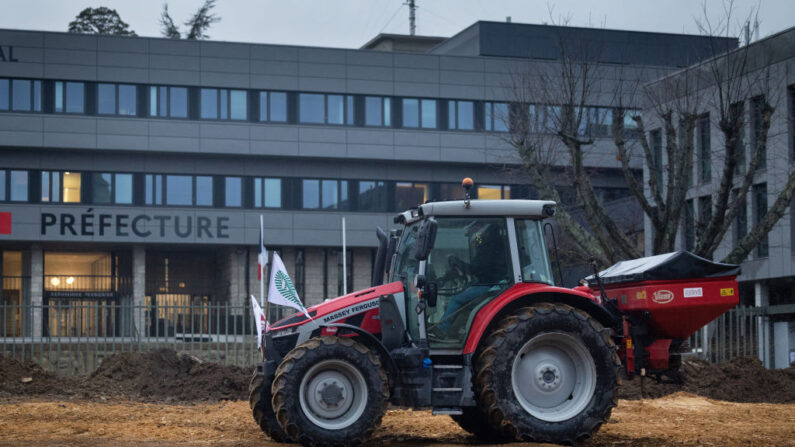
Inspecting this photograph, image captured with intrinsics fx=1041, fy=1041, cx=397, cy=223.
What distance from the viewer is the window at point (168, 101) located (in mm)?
46125

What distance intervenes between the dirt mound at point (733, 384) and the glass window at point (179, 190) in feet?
95.1

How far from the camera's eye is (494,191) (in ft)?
165

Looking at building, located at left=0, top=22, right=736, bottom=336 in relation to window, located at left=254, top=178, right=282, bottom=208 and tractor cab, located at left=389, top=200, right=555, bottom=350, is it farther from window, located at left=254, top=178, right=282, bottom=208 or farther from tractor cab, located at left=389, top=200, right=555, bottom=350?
tractor cab, located at left=389, top=200, right=555, bottom=350

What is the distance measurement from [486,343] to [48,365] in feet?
60.3

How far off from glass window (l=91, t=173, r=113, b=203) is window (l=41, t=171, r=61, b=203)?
1.48 meters

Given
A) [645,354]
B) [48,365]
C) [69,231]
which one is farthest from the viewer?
[69,231]

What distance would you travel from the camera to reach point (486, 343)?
11.0 metres

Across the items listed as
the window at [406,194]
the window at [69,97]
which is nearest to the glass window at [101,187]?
the window at [69,97]

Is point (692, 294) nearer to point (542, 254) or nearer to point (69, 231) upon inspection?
point (542, 254)

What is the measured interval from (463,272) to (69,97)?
3776 centimetres

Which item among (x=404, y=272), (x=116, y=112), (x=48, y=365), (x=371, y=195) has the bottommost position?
(x=48, y=365)

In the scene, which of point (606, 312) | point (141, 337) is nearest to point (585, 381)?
point (606, 312)

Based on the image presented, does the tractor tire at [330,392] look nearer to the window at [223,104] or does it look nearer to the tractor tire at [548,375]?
the tractor tire at [548,375]

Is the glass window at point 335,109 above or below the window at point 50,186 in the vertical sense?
above
